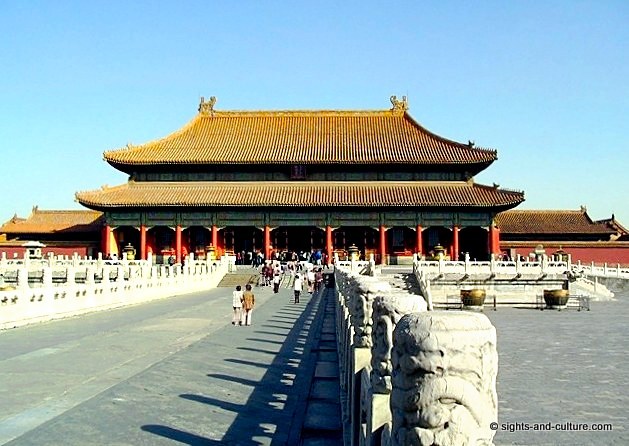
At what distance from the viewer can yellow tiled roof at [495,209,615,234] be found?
5322cm

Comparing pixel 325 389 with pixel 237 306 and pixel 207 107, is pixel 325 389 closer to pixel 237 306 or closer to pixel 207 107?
pixel 237 306

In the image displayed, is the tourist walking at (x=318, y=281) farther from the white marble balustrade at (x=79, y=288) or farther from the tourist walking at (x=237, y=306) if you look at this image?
the tourist walking at (x=237, y=306)

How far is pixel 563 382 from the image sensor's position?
11359 mm

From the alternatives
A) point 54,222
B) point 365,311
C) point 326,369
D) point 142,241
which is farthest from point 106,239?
point 365,311

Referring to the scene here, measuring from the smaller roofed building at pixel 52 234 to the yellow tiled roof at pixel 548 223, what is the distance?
99.4 feet

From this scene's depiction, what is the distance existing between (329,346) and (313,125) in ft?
155

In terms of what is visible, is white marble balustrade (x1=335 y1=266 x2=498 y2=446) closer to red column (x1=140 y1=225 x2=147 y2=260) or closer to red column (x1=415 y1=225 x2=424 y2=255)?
red column (x1=415 y1=225 x2=424 y2=255)

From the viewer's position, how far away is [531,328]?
21.7m

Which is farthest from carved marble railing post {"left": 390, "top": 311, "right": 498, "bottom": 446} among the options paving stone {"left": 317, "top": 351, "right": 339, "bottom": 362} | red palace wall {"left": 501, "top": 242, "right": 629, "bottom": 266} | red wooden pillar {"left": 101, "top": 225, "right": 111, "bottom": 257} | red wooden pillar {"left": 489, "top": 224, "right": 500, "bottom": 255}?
red wooden pillar {"left": 101, "top": 225, "right": 111, "bottom": 257}

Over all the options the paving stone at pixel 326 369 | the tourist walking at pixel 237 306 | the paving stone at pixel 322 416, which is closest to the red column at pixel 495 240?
the tourist walking at pixel 237 306

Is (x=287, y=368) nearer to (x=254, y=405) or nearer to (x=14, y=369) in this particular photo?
(x=254, y=405)

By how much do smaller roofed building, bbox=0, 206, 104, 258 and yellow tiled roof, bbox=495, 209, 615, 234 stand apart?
30283 mm

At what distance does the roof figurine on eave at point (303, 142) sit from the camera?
5300 centimetres

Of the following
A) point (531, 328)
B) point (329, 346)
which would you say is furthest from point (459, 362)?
point (531, 328)
